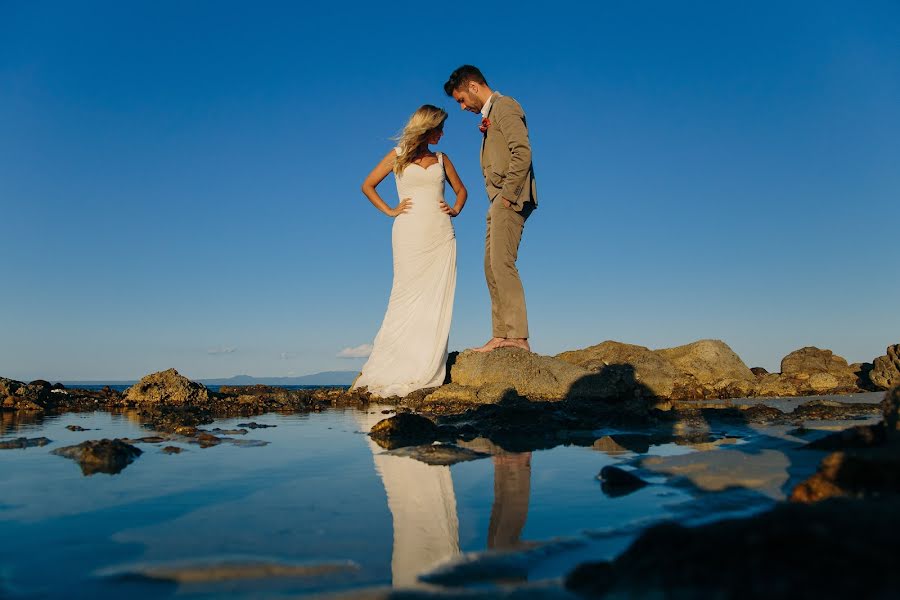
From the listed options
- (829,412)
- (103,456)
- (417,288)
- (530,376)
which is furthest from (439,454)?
(417,288)

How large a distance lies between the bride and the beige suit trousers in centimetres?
76

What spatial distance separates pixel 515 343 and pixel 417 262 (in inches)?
73.4

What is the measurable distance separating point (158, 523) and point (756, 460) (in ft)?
8.80

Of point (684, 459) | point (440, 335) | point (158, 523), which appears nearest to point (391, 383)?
point (440, 335)

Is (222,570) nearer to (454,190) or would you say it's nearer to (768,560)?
(768,560)

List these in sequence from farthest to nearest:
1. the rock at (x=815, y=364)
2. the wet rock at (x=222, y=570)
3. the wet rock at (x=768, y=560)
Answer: the rock at (x=815, y=364), the wet rock at (x=222, y=570), the wet rock at (x=768, y=560)

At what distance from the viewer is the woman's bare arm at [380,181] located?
939cm

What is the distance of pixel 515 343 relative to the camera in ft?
29.9

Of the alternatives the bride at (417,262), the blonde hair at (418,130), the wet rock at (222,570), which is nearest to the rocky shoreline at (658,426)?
the wet rock at (222,570)

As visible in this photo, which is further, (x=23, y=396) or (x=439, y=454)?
(x=23, y=396)

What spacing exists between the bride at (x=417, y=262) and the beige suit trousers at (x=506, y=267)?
0.76 meters

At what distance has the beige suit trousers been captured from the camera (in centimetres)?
883

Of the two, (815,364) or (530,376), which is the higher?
(815,364)

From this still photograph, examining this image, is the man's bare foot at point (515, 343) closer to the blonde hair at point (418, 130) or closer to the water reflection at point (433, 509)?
the blonde hair at point (418, 130)
